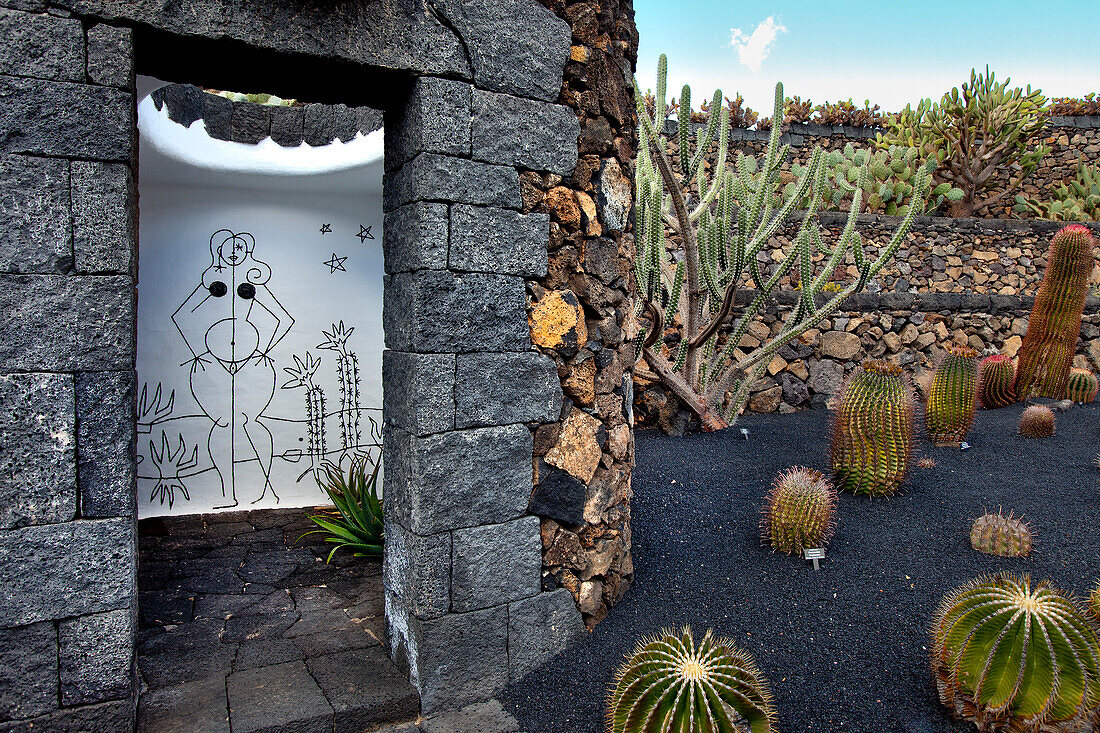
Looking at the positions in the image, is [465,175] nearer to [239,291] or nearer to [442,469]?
[442,469]

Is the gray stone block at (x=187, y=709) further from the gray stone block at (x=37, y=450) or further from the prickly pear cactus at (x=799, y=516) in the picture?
the prickly pear cactus at (x=799, y=516)

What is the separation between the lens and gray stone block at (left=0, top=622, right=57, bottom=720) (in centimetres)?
203

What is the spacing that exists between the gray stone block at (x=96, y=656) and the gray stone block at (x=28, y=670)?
3 centimetres

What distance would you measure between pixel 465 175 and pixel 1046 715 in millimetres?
2523

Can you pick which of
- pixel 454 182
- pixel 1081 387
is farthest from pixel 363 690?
pixel 1081 387

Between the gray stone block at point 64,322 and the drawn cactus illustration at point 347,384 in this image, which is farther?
the drawn cactus illustration at point 347,384

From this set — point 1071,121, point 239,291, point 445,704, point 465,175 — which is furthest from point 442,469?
point 1071,121

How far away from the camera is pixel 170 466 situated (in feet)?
15.0

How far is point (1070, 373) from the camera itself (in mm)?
6316

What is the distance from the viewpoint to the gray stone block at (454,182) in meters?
2.44

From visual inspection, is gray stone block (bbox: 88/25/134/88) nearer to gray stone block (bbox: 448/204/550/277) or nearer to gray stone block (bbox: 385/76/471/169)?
gray stone block (bbox: 385/76/471/169)

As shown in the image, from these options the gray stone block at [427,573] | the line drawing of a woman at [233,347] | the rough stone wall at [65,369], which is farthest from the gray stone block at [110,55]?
the line drawing of a woman at [233,347]

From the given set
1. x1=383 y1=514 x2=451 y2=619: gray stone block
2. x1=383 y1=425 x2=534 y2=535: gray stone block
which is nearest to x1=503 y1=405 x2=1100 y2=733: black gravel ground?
x1=383 y1=514 x2=451 y2=619: gray stone block

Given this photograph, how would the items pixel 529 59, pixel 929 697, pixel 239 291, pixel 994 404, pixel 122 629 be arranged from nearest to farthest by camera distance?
pixel 122 629
pixel 929 697
pixel 529 59
pixel 239 291
pixel 994 404
